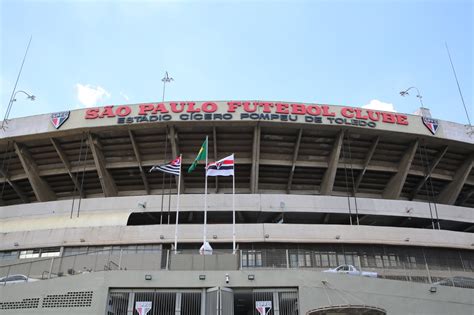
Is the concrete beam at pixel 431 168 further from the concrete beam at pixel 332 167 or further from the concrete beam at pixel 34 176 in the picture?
the concrete beam at pixel 34 176

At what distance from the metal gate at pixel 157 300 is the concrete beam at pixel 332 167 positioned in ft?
68.2

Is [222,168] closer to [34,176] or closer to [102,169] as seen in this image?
[102,169]

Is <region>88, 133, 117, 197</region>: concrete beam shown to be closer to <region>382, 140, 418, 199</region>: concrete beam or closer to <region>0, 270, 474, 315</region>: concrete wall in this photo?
<region>0, 270, 474, 315</region>: concrete wall

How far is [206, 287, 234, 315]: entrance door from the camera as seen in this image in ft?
63.0

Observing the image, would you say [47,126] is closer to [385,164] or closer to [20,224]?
[20,224]

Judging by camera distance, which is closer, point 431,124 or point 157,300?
point 157,300

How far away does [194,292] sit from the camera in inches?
793

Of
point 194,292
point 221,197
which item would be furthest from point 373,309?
point 221,197

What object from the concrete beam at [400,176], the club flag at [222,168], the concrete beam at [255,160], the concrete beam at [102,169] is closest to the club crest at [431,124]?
the concrete beam at [400,176]

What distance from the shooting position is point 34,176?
128ft

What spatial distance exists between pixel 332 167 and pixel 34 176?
2839 cm

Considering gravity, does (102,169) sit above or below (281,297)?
above

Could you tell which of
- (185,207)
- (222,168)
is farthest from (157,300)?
(185,207)

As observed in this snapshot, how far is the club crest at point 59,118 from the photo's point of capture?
116 feet
